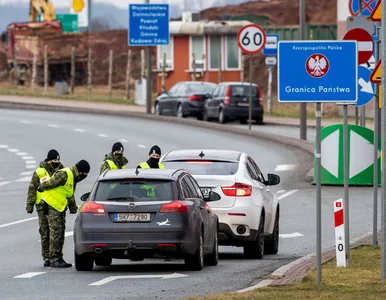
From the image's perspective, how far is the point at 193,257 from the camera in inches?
655

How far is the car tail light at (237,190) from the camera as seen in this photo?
61.5 ft

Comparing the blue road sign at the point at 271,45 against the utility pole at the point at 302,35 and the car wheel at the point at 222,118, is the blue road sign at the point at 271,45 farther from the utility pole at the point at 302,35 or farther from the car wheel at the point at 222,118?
the utility pole at the point at 302,35

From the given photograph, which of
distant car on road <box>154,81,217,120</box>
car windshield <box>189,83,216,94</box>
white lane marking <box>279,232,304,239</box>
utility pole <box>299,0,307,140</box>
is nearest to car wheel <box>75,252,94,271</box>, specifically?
white lane marking <box>279,232,304,239</box>

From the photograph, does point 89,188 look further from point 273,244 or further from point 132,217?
point 132,217

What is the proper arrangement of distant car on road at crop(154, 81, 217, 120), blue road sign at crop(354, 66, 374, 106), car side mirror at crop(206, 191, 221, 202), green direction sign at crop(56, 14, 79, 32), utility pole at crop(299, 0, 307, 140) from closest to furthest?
car side mirror at crop(206, 191, 221, 202) → blue road sign at crop(354, 66, 374, 106) → utility pole at crop(299, 0, 307, 140) → distant car on road at crop(154, 81, 217, 120) → green direction sign at crop(56, 14, 79, 32)

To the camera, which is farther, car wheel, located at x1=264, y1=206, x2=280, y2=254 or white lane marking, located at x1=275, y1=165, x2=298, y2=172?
white lane marking, located at x1=275, y1=165, x2=298, y2=172

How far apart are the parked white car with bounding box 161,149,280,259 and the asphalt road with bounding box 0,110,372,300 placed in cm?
33

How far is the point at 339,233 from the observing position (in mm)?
15352

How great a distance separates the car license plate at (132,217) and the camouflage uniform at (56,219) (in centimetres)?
155

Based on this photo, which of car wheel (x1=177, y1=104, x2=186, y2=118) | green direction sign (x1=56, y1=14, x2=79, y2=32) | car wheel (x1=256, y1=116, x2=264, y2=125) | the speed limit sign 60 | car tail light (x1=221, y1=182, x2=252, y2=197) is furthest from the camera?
green direction sign (x1=56, y1=14, x2=79, y2=32)

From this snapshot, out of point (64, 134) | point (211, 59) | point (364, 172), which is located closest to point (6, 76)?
point (211, 59)

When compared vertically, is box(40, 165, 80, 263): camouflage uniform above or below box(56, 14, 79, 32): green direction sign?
below

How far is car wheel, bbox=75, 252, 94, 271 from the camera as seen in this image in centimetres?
1672

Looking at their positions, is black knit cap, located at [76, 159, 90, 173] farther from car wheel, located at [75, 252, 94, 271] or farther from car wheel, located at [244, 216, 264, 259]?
car wheel, located at [244, 216, 264, 259]
